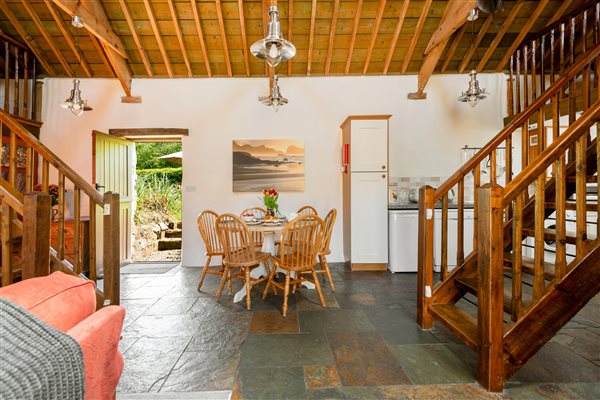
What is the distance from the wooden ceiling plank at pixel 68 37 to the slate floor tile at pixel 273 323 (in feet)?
14.2

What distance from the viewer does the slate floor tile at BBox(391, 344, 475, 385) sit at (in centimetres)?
170

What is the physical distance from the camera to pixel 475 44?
4.09m

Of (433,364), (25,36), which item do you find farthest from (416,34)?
(25,36)

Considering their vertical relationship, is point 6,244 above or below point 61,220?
below

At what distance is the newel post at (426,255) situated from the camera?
224cm

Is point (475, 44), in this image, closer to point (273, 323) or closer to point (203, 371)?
point (273, 323)

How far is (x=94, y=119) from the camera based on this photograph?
4520mm

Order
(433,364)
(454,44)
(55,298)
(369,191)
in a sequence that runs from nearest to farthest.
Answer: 1. (55,298)
2. (433,364)
3. (369,191)
4. (454,44)

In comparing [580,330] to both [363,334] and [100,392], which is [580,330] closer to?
[363,334]

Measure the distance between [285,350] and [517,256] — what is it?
1.54 m

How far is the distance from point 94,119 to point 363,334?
488 cm

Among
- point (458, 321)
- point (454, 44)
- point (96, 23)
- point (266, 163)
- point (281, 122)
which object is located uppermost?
point (454, 44)

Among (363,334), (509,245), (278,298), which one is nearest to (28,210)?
(278,298)

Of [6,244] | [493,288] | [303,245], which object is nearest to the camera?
[493,288]
